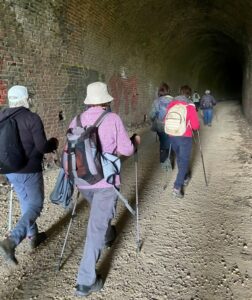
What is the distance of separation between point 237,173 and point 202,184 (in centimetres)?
103

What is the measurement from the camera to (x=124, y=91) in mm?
11773

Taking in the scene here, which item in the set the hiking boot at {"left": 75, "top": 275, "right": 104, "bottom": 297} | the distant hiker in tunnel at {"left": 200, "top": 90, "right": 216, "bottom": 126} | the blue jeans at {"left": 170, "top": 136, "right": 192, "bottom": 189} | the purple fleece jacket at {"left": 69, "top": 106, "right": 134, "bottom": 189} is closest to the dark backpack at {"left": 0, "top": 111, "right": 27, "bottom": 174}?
the purple fleece jacket at {"left": 69, "top": 106, "right": 134, "bottom": 189}

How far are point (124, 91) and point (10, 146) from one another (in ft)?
29.9

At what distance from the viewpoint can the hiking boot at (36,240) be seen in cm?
356

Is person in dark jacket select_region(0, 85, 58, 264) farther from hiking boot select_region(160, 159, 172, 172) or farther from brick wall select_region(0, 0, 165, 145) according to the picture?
hiking boot select_region(160, 159, 172, 172)

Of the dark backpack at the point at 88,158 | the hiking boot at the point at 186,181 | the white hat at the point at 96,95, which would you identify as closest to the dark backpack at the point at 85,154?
the dark backpack at the point at 88,158

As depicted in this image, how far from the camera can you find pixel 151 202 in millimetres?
4895

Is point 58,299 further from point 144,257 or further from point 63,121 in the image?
point 63,121

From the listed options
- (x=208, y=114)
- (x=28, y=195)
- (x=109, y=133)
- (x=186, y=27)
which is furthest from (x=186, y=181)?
(x=186, y=27)

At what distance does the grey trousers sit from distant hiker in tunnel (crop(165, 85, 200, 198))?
2379 millimetres

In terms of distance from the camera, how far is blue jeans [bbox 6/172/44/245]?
3.18 metres

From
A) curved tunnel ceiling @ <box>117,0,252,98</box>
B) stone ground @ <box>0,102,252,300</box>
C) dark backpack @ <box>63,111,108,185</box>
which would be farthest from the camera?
curved tunnel ceiling @ <box>117,0,252,98</box>

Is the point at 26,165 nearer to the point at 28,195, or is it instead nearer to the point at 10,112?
the point at 28,195

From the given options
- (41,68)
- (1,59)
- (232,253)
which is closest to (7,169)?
(232,253)
